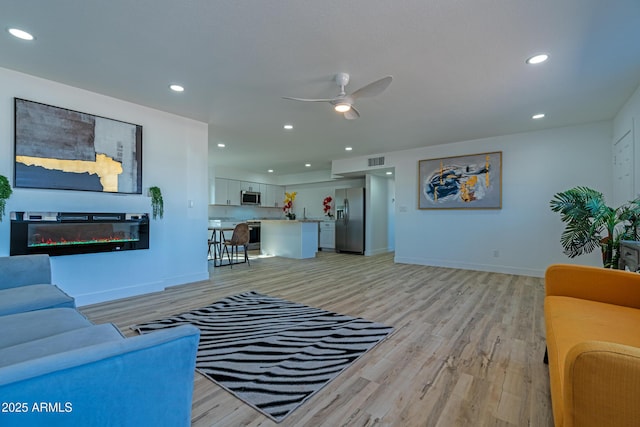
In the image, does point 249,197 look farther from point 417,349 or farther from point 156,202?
point 417,349

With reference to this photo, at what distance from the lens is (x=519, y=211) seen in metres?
4.83

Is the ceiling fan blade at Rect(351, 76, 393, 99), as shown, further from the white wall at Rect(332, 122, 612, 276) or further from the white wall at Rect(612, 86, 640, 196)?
the white wall at Rect(332, 122, 612, 276)

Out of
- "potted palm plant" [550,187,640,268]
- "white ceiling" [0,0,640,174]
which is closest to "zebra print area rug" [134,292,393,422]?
"potted palm plant" [550,187,640,268]

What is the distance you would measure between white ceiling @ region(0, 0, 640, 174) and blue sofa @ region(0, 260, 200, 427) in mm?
2143

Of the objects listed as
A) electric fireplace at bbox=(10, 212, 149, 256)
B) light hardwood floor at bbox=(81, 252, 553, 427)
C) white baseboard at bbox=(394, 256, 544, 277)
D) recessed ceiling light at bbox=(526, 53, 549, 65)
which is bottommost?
light hardwood floor at bbox=(81, 252, 553, 427)

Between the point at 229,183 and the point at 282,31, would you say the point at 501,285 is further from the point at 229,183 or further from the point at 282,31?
the point at 229,183

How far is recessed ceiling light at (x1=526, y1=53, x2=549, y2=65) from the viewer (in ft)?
8.21

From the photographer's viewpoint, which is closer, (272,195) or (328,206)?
(328,206)

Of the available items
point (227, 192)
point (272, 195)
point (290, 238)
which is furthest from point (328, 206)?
point (227, 192)

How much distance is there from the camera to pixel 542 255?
4625 mm

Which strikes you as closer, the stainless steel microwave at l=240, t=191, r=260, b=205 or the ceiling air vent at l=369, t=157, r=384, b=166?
the ceiling air vent at l=369, t=157, r=384, b=166

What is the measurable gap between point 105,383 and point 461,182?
19.0 feet

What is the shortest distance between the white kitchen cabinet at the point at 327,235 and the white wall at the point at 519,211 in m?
2.89

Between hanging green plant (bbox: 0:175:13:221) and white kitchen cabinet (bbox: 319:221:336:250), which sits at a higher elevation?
hanging green plant (bbox: 0:175:13:221)
